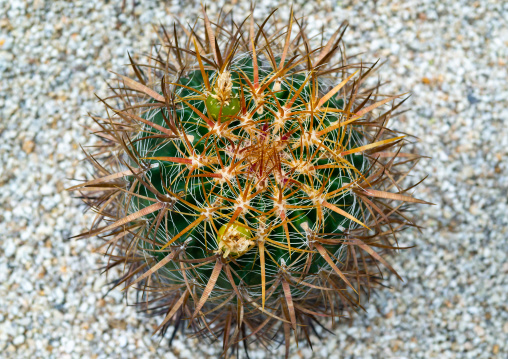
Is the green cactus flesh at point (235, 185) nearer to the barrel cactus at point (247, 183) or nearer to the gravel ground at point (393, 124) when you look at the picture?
the barrel cactus at point (247, 183)

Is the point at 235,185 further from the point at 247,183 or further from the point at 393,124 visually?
the point at 393,124

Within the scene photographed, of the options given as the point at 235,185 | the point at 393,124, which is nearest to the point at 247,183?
the point at 235,185

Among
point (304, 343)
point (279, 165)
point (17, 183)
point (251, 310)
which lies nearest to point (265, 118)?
point (279, 165)

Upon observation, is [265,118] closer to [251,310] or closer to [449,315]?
[251,310]

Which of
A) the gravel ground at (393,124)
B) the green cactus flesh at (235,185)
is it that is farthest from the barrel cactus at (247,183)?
the gravel ground at (393,124)

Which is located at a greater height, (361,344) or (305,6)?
(305,6)

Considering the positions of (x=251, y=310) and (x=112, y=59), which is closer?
(x=251, y=310)
